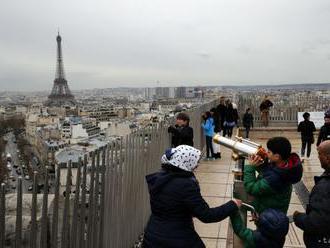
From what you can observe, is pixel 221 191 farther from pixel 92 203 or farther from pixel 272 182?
pixel 92 203

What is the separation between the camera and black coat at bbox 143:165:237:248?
10.3ft

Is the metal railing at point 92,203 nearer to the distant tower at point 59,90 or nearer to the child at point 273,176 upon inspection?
the child at point 273,176

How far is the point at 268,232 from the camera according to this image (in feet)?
10.4

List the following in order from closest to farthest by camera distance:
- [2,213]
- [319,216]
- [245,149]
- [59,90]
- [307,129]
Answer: [2,213], [319,216], [245,149], [307,129], [59,90]

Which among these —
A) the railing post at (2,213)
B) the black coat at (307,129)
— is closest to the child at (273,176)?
the railing post at (2,213)

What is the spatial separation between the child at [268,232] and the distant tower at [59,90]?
134245 millimetres

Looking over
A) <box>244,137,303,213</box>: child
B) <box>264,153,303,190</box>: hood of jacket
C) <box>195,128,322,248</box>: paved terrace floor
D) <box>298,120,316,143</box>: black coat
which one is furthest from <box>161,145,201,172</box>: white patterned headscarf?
<box>298,120,316,143</box>: black coat

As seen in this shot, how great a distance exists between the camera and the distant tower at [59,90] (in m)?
134

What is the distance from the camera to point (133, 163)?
4895mm

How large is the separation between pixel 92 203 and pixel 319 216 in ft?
5.59

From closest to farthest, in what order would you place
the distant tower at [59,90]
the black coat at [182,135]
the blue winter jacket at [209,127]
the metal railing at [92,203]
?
1. the metal railing at [92,203]
2. the black coat at [182,135]
3. the blue winter jacket at [209,127]
4. the distant tower at [59,90]

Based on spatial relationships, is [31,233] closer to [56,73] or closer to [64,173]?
[64,173]

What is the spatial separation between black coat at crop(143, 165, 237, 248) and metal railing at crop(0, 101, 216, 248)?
0.55 m

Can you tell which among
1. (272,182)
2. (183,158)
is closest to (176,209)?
(183,158)
